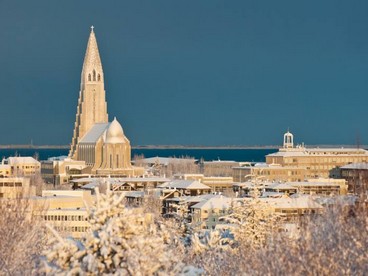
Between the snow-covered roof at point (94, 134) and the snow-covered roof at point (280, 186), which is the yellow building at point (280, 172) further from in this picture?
the snow-covered roof at point (280, 186)

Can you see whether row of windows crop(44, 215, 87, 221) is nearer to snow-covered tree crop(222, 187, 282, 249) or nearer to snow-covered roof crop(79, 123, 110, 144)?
snow-covered tree crop(222, 187, 282, 249)

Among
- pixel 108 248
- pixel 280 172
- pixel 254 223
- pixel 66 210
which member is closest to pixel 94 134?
pixel 280 172

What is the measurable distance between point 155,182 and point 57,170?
39.6 m

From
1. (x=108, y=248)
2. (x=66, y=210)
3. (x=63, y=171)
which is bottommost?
(x=108, y=248)

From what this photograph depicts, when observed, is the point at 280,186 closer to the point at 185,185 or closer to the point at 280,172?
the point at 185,185

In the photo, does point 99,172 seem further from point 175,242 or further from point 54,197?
point 175,242

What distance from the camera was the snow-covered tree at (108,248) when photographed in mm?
24547

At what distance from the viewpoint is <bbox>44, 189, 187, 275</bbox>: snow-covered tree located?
24547mm

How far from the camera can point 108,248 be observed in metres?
24.6

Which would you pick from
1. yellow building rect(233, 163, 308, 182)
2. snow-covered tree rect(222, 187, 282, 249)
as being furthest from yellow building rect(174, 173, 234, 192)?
snow-covered tree rect(222, 187, 282, 249)

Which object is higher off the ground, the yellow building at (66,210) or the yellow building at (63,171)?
the yellow building at (63,171)

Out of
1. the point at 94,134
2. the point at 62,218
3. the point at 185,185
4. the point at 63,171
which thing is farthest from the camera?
the point at 94,134

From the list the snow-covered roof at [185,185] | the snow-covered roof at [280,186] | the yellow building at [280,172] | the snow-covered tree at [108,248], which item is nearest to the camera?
the snow-covered tree at [108,248]

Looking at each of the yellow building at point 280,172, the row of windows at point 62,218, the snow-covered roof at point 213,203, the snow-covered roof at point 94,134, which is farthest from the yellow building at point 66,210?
the snow-covered roof at point 94,134
